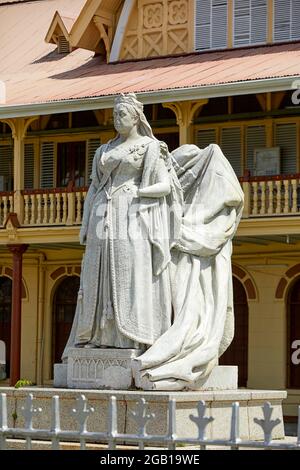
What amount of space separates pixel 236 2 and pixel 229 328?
19193 millimetres

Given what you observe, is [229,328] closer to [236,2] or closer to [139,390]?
[139,390]

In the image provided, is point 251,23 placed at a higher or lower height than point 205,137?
higher

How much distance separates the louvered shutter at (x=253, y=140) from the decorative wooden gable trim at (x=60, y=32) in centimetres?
486

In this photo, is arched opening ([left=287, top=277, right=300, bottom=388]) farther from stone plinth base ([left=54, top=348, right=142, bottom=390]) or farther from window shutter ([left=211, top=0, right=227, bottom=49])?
stone plinth base ([left=54, top=348, right=142, bottom=390])

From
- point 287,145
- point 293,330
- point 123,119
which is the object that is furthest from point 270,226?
point 123,119

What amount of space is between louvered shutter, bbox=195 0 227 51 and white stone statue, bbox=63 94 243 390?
18.5 meters

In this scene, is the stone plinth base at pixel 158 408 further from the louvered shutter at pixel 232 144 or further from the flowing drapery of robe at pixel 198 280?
the louvered shutter at pixel 232 144

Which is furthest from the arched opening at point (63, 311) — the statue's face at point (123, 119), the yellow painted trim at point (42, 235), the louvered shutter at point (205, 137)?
the statue's face at point (123, 119)

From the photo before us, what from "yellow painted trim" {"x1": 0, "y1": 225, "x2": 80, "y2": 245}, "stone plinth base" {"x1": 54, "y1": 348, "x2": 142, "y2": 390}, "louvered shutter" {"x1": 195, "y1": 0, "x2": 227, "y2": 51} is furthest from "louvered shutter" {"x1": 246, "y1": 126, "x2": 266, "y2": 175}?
"stone plinth base" {"x1": 54, "y1": 348, "x2": 142, "y2": 390}

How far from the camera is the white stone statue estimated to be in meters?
13.6

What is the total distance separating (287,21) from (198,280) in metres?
18.4

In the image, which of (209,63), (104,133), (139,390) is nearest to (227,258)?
(139,390)

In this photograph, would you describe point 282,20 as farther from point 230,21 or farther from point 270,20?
point 230,21

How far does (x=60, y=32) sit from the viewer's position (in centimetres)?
3538
